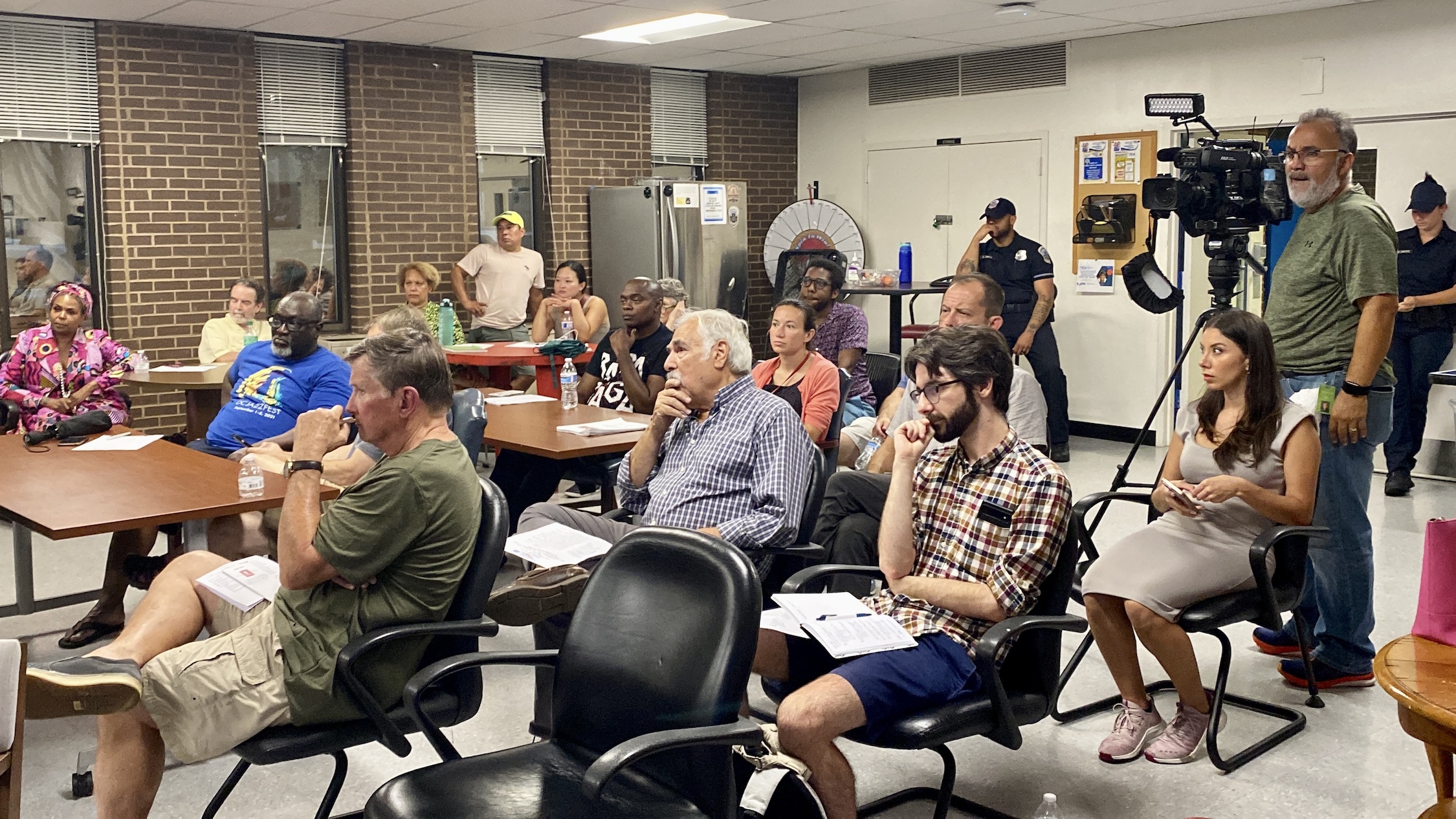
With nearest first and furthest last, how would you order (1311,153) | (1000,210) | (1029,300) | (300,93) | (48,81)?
(1311,153) < (48,81) < (1000,210) < (1029,300) < (300,93)

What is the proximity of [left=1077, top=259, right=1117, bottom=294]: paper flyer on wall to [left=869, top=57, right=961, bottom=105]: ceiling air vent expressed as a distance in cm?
163

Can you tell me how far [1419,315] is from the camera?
22.0ft

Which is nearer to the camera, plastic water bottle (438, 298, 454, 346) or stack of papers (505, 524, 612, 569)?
stack of papers (505, 524, 612, 569)

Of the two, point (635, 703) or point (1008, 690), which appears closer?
point (635, 703)

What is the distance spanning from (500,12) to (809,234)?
363 cm

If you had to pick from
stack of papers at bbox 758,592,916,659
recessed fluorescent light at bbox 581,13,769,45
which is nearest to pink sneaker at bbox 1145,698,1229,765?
stack of papers at bbox 758,592,916,659

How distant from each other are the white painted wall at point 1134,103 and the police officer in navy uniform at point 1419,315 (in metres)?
0.27

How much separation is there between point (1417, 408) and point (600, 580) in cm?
592

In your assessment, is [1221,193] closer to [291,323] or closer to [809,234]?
[291,323]

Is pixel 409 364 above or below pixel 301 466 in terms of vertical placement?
above

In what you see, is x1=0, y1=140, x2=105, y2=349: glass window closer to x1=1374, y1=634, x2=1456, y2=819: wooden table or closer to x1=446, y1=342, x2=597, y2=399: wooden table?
x1=446, y1=342, x2=597, y2=399: wooden table

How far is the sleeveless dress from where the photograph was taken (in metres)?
3.28

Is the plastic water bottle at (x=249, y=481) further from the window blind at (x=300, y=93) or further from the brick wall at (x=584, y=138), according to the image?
the brick wall at (x=584, y=138)

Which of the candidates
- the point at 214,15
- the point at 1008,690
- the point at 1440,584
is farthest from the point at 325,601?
the point at 214,15
